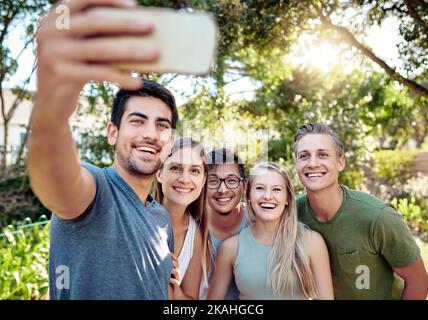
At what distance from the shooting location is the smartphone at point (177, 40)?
54 cm

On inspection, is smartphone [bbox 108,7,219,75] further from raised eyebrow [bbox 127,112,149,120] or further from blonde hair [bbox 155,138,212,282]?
blonde hair [bbox 155,138,212,282]

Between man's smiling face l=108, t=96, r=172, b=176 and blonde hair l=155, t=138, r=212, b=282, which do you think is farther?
blonde hair l=155, t=138, r=212, b=282

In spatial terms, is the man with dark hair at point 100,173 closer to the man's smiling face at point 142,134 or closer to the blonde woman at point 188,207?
the man's smiling face at point 142,134

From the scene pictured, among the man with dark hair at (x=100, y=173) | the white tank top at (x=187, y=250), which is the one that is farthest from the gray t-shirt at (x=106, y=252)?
the white tank top at (x=187, y=250)

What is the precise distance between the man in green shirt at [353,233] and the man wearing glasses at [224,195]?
0.25m

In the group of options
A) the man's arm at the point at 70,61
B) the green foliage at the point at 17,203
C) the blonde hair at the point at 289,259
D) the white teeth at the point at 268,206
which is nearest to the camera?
the man's arm at the point at 70,61

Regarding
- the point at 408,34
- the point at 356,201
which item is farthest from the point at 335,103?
the point at 356,201

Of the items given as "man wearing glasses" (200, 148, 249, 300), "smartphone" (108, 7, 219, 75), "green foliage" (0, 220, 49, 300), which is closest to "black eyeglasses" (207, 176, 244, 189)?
"man wearing glasses" (200, 148, 249, 300)

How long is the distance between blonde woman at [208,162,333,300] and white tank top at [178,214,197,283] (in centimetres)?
10

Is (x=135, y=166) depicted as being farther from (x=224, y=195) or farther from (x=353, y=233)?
(x=353, y=233)

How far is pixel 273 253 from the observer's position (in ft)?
5.07

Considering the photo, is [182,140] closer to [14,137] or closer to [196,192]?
[196,192]

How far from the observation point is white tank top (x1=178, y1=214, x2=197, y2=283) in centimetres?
157

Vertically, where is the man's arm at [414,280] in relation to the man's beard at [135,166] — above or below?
below
